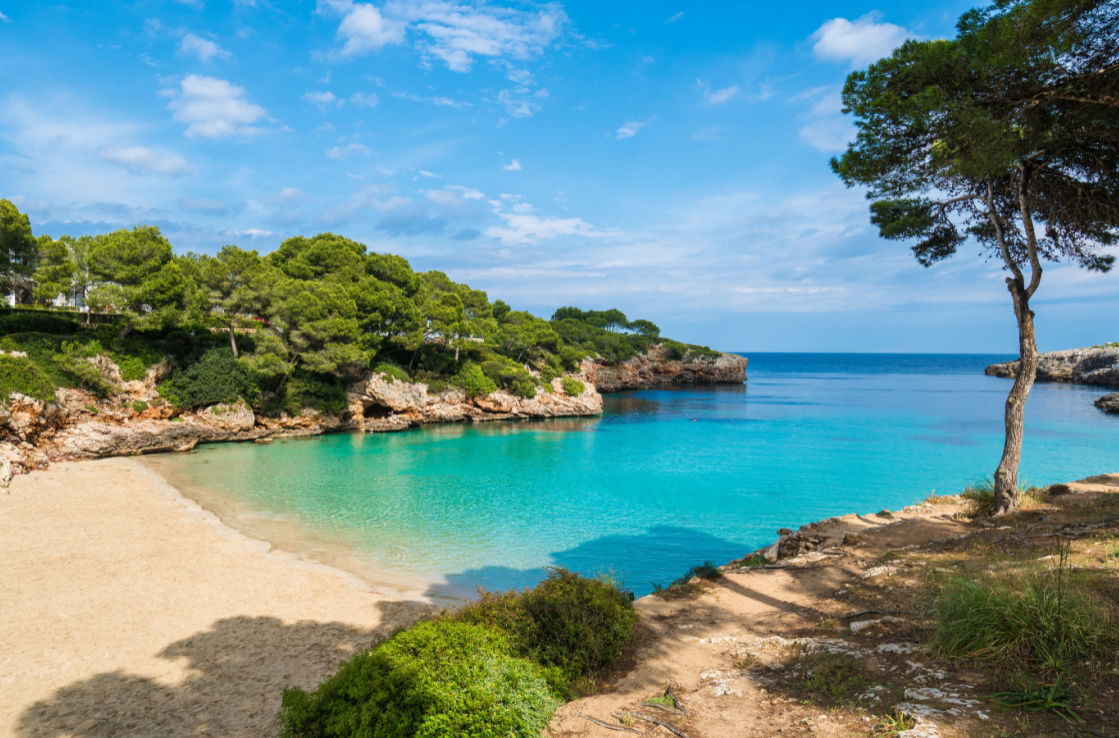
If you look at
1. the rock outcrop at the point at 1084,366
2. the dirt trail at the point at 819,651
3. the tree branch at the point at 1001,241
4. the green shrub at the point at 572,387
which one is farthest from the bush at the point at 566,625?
the rock outcrop at the point at 1084,366

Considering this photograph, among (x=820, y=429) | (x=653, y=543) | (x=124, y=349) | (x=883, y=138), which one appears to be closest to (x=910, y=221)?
(x=883, y=138)

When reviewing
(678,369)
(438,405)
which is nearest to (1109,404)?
(678,369)

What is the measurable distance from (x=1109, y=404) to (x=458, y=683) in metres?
63.2

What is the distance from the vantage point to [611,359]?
6925 cm

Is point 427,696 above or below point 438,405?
above

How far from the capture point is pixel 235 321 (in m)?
33.9

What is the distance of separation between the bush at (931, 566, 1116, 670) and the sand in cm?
715

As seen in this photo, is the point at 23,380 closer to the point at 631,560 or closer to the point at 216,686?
the point at 216,686

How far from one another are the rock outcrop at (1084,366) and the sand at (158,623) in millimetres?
86315

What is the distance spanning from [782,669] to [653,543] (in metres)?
9.78

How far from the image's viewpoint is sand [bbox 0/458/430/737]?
20.5ft

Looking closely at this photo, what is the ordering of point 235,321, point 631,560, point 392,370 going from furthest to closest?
point 392,370
point 235,321
point 631,560

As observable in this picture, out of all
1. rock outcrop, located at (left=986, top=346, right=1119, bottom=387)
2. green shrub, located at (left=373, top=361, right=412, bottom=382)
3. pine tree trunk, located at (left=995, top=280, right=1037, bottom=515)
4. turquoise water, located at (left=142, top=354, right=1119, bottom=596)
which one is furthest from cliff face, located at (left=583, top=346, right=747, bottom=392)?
pine tree trunk, located at (left=995, top=280, right=1037, bottom=515)

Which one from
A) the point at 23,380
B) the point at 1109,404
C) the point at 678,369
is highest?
the point at 678,369
